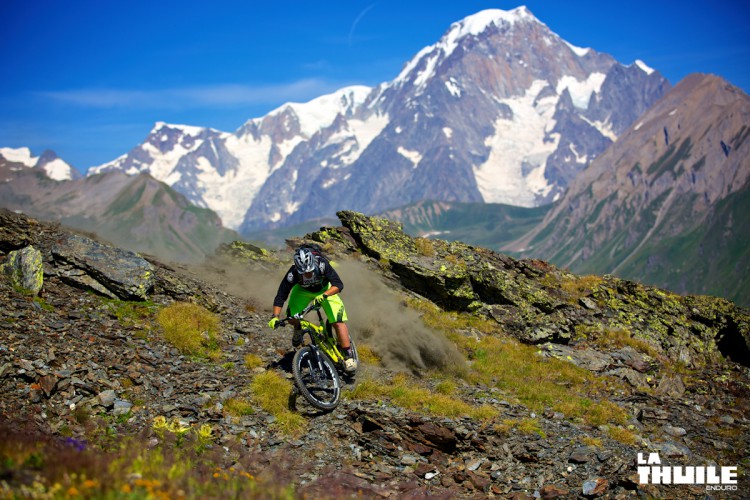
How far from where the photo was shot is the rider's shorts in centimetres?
1780

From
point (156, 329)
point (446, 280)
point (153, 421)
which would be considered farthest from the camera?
point (446, 280)

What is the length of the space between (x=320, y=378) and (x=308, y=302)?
263cm

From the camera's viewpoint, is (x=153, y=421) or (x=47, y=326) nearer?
(x=153, y=421)

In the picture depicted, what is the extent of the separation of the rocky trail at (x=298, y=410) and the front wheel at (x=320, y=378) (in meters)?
0.41

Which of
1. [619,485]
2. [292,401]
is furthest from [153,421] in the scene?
[619,485]

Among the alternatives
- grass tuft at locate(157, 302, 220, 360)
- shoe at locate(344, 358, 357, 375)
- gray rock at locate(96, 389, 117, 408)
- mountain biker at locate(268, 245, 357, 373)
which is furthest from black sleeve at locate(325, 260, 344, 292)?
gray rock at locate(96, 389, 117, 408)

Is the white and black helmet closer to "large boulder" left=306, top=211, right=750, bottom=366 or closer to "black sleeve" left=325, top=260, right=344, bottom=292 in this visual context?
"black sleeve" left=325, top=260, right=344, bottom=292

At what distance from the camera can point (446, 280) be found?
101ft

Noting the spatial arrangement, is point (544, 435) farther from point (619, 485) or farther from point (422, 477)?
point (422, 477)

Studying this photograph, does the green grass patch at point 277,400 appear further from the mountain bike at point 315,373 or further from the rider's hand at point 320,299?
the rider's hand at point 320,299

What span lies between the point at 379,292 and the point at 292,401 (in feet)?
40.7

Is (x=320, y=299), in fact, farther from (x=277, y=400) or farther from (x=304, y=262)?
(x=277, y=400)

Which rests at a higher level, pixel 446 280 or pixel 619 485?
pixel 446 280

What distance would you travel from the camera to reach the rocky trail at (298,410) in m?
14.0
